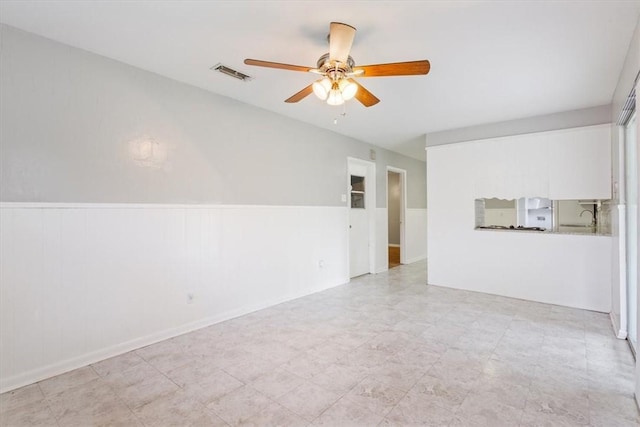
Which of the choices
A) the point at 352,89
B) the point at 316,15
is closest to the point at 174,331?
the point at 352,89

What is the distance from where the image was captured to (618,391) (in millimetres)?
2070

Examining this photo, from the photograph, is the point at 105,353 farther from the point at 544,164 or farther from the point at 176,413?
the point at 544,164

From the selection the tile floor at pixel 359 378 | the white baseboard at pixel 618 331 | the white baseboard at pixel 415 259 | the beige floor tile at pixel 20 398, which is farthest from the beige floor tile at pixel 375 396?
the white baseboard at pixel 415 259

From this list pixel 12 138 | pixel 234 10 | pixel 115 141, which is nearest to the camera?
pixel 234 10

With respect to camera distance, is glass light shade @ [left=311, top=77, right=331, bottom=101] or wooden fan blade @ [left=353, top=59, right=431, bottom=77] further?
glass light shade @ [left=311, top=77, right=331, bottom=101]

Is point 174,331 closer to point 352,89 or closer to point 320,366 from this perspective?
point 320,366

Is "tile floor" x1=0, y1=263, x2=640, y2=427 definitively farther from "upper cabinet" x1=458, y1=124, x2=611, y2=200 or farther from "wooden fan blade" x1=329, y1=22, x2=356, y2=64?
"wooden fan blade" x1=329, y1=22, x2=356, y2=64

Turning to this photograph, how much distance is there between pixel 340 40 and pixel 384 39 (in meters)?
0.46

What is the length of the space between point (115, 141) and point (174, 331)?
186 centimetres

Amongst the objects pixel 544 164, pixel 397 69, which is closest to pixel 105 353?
pixel 397 69

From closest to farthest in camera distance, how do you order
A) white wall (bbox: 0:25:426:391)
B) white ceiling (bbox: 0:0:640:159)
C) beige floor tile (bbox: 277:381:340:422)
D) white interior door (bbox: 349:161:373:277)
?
beige floor tile (bbox: 277:381:340:422) → white ceiling (bbox: 0:0:640:159) → white wall (bbox: 0:25:426:391) → white interior door (bbox: 349:161:373:277)

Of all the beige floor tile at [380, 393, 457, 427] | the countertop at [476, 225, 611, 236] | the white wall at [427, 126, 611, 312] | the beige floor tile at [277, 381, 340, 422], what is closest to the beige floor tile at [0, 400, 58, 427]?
the beige floor tile at [277, 381, 340, 422]

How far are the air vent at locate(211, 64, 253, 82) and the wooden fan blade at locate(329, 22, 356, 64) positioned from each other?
1133 millimetres

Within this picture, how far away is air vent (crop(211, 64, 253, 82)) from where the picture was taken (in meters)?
2.79
